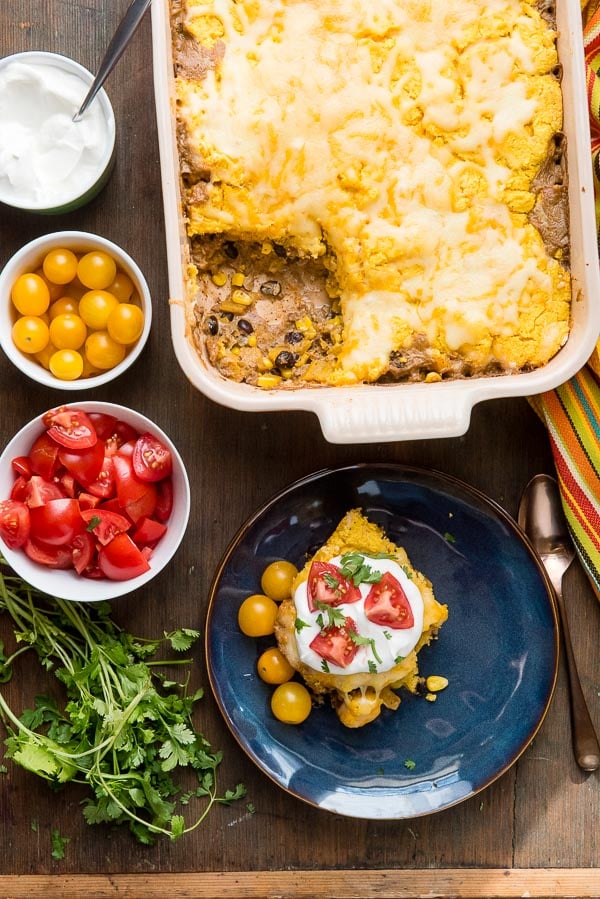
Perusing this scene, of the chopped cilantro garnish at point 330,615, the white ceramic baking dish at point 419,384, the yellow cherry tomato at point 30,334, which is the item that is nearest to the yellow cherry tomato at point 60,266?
the yellow cherry tomato at point 30,334

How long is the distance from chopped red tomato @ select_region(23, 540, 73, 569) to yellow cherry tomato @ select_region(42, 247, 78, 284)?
0.64 m

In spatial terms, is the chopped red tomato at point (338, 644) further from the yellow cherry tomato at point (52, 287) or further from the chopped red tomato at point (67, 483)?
the yellow cherry tomato at point (52, 287)

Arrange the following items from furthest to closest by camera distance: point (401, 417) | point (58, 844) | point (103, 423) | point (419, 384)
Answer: point (58, 844), point (103, 423), point (419, 384), point (401, 417)

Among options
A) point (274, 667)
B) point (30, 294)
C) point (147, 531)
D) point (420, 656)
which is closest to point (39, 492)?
point (147, 531)

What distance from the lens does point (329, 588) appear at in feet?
6.45

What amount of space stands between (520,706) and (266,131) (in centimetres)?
153

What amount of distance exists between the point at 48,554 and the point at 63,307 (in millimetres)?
605

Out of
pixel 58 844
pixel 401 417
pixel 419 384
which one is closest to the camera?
pixel 401 417

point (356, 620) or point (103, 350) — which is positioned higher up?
point (103, 350)

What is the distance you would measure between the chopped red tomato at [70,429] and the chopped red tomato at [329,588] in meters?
0.62

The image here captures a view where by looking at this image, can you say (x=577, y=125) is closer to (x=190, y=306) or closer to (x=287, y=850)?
(x=190, y=306)

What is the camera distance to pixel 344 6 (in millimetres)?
1898

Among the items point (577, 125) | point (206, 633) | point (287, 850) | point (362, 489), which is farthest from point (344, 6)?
point (287, 850)

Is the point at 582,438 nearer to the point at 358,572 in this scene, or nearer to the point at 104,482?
the point at 358,572
